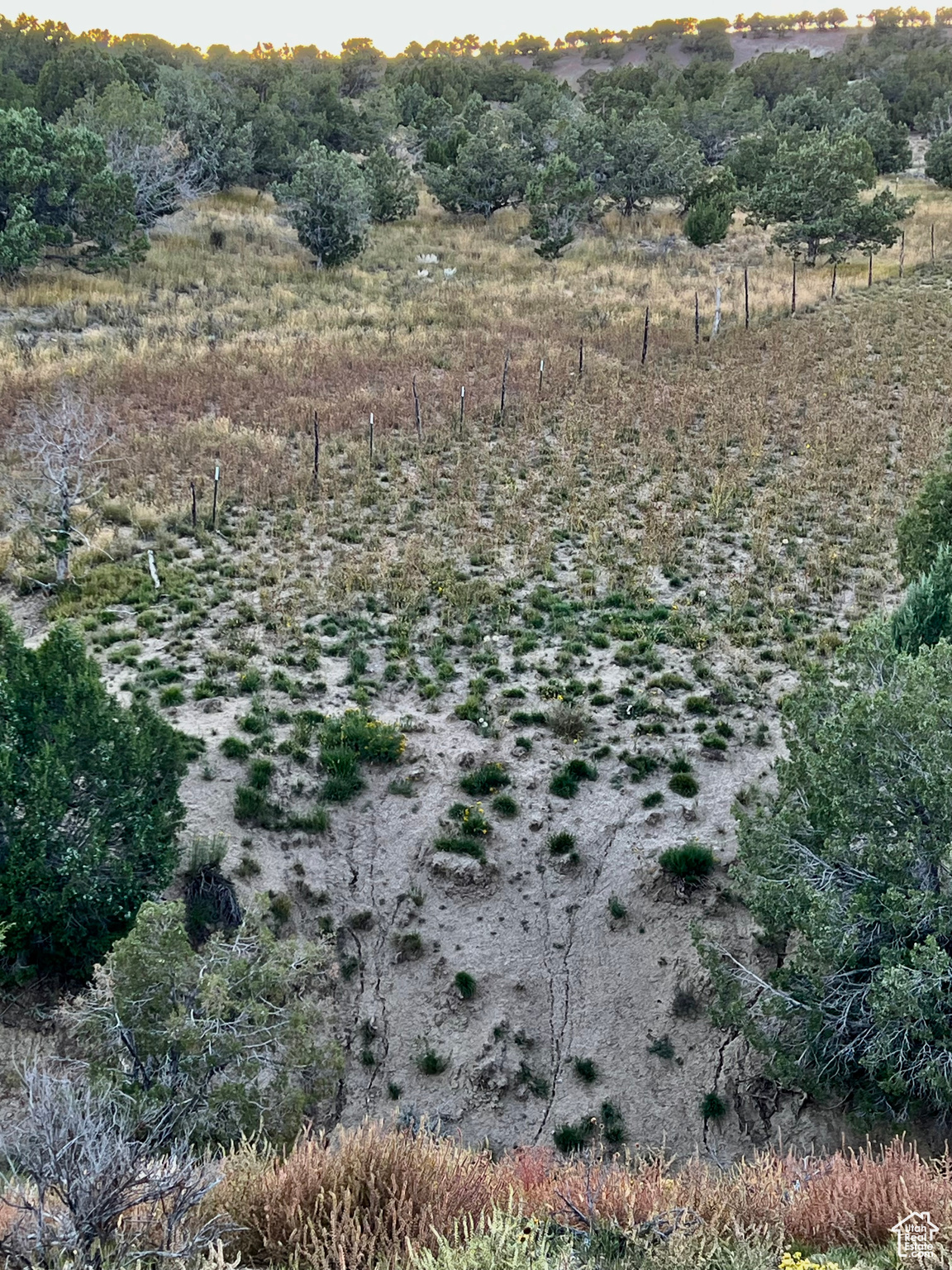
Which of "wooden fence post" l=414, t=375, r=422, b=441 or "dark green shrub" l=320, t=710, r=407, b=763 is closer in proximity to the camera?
"dark green shrub" l=320, t=710, r=407, b=763

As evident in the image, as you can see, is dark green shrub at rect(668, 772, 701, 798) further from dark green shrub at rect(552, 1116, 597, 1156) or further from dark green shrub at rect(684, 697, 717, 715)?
dark green shrub at rect(552, 1116, 597, 1156)

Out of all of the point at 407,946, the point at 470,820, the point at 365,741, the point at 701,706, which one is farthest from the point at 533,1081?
the point at 701,706

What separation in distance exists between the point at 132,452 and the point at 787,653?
13.3 metres

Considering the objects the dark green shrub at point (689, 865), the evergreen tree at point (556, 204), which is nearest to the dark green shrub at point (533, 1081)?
the dark green shrub at point (689, 865)

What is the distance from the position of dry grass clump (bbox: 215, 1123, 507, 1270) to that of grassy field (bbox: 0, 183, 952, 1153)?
7.72ft

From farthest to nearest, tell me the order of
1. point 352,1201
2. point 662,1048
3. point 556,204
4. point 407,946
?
point 556,204, point 407,946, point 662,1048, point 352,1201

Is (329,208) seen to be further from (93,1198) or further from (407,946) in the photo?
(93,1198)

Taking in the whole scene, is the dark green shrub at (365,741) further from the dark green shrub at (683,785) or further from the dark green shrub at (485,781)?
the dark green shrub at (683,785)

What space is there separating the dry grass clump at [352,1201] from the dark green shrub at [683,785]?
626 centimetres

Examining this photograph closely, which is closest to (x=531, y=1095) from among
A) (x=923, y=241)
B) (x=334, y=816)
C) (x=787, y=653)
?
(x=334, y=816)

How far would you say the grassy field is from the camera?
9.06m

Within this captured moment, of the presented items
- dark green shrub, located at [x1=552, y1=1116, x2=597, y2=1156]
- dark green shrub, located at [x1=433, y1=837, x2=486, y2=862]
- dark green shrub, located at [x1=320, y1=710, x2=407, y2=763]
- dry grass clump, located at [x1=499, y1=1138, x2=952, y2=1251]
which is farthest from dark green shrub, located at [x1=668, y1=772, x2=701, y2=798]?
dry grass clump, located at [x1=499, y1=1138, x2=952, y2=1251]

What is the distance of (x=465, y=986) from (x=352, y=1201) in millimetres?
4463

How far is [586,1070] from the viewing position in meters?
8.48
